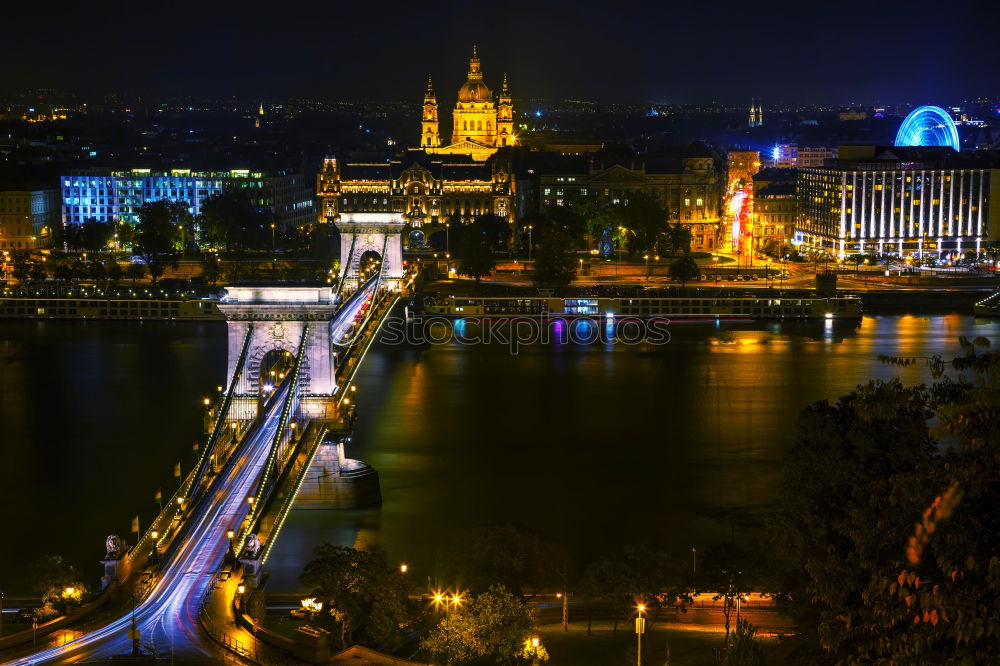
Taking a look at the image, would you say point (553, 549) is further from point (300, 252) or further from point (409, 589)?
point (300, 252)

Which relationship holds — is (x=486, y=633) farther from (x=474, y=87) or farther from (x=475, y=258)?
(x=474, y=87)

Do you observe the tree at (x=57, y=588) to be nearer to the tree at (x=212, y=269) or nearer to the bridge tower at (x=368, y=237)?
the bridge tower at (x=368, y=237)

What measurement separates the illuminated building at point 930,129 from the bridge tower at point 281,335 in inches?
1119

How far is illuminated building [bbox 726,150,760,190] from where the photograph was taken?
3634 cm

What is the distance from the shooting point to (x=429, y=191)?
3559 centimetres

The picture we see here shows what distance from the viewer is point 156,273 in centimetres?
2778

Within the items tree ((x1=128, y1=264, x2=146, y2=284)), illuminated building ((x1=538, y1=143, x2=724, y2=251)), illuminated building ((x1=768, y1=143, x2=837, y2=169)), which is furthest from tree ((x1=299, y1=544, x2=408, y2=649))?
illuminated building ((x1=768, y1=143, x2=837, y2=169))

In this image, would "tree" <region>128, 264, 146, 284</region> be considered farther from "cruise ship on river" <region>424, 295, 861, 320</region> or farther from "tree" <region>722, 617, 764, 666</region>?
"tree" <region>722, 617, 764, 666</region>

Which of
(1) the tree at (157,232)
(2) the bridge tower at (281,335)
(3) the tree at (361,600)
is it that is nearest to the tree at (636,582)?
(3) the tree at (361,600)

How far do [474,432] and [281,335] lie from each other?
3.38m

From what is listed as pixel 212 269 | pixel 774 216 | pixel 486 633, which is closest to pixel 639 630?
pixel 486 633

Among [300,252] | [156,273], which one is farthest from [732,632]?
[300,252]

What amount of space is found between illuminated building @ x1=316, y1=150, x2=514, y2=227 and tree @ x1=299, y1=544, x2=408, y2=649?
27.1 m

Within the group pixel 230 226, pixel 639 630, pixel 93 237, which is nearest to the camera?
pixel 639 630
